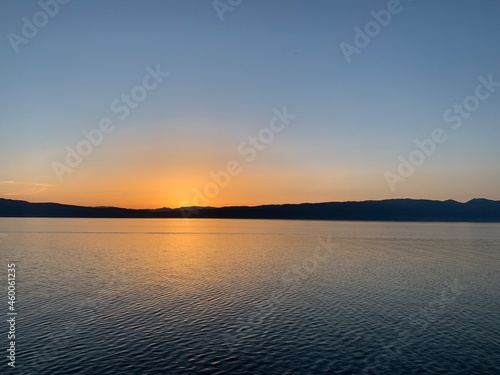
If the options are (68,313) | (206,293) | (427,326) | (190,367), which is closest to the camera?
(190,367)

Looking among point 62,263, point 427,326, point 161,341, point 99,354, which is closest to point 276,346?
point 161,341

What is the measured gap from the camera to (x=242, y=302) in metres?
59.1

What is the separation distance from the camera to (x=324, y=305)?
190 feet

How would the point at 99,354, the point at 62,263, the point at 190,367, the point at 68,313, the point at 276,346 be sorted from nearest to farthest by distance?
the point at 190,367, the point at 99,354, the point at 276,346, the point at 68,313, the point at 62,263

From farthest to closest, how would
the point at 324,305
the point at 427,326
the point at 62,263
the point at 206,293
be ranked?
the point at 62,263
the point at 206,293
the point at 324,305
the point at 427,326

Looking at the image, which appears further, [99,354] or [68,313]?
[68,313]

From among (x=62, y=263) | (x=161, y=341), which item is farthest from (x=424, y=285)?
(x=62, y=263)

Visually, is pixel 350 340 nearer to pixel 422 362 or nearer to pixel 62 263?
pixel 422 362

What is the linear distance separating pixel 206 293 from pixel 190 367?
31.0m

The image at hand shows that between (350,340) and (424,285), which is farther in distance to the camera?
(424,285)

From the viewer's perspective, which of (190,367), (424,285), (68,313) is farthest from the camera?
(424,285)

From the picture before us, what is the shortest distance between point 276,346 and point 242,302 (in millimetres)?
19238

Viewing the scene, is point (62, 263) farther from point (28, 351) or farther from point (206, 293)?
point (28, 351)

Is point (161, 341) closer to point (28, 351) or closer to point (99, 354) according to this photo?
point (99, 354)
